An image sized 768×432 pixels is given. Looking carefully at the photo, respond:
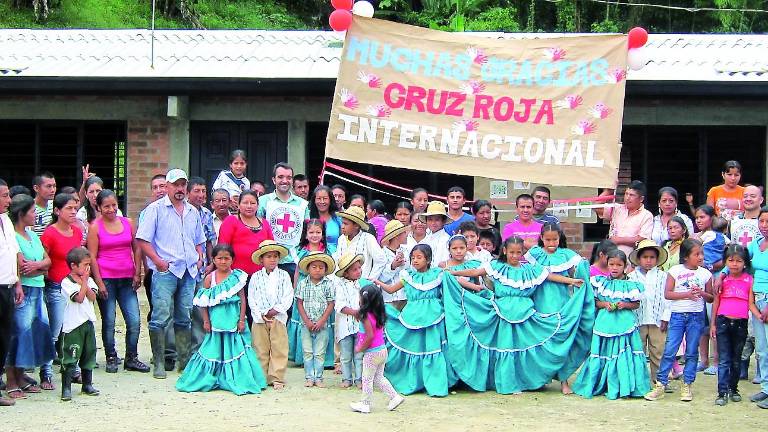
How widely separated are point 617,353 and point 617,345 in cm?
6

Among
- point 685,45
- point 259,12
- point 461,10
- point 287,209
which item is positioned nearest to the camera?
point 287,209

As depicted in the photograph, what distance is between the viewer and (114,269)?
366 inches

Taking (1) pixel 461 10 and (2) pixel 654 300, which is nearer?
(2) pixel 654 300

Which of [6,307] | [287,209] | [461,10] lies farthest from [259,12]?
[6,307]

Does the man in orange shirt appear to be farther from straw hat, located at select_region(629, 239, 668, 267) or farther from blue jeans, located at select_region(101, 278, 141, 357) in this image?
blue jeans, located at select_region(101, 278, 141, 357)

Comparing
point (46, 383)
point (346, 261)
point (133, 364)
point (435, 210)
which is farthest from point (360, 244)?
point (46, 383)

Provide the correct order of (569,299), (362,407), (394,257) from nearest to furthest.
Answer: (362,407)
(569,299)
(394,257)

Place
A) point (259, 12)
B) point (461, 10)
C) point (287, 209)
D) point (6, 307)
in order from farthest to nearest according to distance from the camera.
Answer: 1. point (259, 12)
2. point (461, 10)
3. point (287, 209)
4. point (6, 307)

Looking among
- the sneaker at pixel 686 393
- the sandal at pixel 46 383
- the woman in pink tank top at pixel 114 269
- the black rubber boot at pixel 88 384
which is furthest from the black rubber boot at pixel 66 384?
the sneaker at pixel 686 393

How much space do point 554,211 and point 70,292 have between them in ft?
20.8

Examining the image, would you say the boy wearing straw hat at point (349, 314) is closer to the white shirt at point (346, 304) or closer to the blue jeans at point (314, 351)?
the white shirt at point (346, 304)

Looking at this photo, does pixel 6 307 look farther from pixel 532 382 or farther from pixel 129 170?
pixel 129 170

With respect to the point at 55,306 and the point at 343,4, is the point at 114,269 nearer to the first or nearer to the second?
the point at 55,306

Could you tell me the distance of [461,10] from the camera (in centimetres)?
2812
